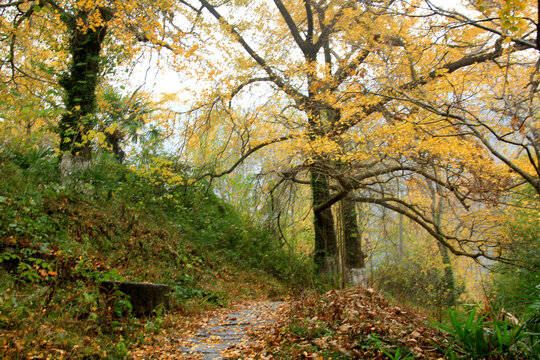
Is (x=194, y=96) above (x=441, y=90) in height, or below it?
above

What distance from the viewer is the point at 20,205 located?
5.15 m

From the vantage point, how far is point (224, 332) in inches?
187

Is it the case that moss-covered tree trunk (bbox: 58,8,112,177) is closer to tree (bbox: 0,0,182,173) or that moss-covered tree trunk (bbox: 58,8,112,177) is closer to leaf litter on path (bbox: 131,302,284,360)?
tree (bbox: 0,0,182,173)

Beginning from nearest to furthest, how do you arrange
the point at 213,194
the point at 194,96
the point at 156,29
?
the point at 156,29 → the point at 194,96 → the point at 213,194

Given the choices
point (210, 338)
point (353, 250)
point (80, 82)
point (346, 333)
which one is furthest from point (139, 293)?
point (353, 250)

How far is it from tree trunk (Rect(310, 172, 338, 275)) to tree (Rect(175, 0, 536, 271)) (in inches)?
1.3

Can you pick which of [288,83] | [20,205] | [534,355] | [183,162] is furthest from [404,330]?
[183,162]

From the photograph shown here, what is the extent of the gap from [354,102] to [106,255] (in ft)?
18.0

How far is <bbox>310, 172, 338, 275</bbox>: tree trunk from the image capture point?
10680 mm

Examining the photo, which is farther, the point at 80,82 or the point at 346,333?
the point at 80,82

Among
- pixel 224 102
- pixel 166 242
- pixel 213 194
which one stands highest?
pixel 224 102

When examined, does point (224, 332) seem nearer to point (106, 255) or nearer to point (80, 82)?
point (106, 255)

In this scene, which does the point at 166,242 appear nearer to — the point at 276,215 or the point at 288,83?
the point at 276,215

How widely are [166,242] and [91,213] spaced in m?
1.85
